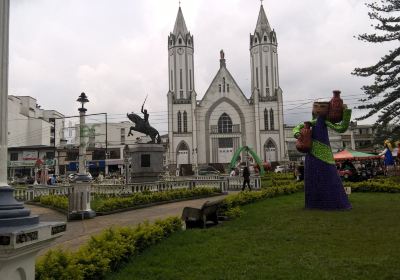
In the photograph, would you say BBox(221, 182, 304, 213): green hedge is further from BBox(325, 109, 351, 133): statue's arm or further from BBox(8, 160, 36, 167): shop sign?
BBox(8, 160, 36, 167): shop sign

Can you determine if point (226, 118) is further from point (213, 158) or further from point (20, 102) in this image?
point (20, 102)

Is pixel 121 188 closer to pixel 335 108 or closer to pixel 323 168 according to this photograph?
pixel 323 168

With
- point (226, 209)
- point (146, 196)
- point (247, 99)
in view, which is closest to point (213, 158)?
point (247, 99)

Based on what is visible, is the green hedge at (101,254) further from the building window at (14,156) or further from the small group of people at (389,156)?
the building window at (14,156)

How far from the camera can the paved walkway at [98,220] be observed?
9295mm

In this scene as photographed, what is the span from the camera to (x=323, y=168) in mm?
12375

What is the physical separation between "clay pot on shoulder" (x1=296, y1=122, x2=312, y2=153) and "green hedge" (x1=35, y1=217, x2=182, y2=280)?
5419 mm

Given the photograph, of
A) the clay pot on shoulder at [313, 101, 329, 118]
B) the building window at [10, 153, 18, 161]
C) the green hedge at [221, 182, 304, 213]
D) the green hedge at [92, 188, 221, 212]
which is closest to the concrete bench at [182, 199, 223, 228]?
the green hedge at [221, 182, 304, 213]

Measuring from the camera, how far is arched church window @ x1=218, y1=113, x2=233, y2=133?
64.0 m

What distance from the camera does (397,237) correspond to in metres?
8.00

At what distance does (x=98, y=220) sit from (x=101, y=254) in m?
6.95

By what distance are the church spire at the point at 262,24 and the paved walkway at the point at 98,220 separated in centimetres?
5387

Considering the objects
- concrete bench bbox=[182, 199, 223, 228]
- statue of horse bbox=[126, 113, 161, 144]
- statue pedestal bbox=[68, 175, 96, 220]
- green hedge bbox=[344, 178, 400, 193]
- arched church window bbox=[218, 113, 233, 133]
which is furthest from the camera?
arched church window bbox=[218, 113, 233, 133]

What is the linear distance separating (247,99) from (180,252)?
5845 cm
